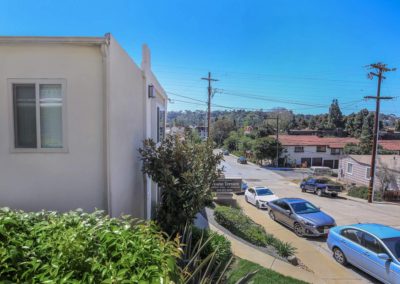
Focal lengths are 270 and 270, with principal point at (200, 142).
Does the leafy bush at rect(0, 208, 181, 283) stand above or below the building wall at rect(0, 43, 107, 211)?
below

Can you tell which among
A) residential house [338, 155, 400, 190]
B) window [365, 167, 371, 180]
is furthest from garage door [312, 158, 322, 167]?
window [365, 167, 371, 180]

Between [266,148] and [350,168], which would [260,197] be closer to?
[350,168]

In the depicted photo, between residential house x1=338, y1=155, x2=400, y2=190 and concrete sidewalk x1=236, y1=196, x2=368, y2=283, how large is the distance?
17.7 m

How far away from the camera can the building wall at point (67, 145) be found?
4137 millimetres

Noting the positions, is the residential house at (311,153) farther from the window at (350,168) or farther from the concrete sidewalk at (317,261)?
the concrete sidewalk at (317,261)

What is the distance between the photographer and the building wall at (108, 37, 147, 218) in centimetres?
438

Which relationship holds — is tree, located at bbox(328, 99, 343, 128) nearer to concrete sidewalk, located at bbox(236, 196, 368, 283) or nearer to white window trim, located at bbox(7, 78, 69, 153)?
concrete sidewalk, located at bbox(236, 196, 368, 283)

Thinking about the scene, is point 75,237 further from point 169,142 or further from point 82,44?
point 169,142

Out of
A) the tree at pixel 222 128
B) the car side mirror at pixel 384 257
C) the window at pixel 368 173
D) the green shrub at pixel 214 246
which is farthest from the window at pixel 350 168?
the tree at pixel 222 128

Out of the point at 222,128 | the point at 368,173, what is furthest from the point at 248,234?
the point at 222,128

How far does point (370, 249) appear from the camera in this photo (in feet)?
26.4

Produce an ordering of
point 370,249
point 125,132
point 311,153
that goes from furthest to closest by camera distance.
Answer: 1. point 311,153
2. point 370,249
3. point 125,132

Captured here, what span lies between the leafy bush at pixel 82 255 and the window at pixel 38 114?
1.73 metres

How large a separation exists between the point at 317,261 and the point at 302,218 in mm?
3588
